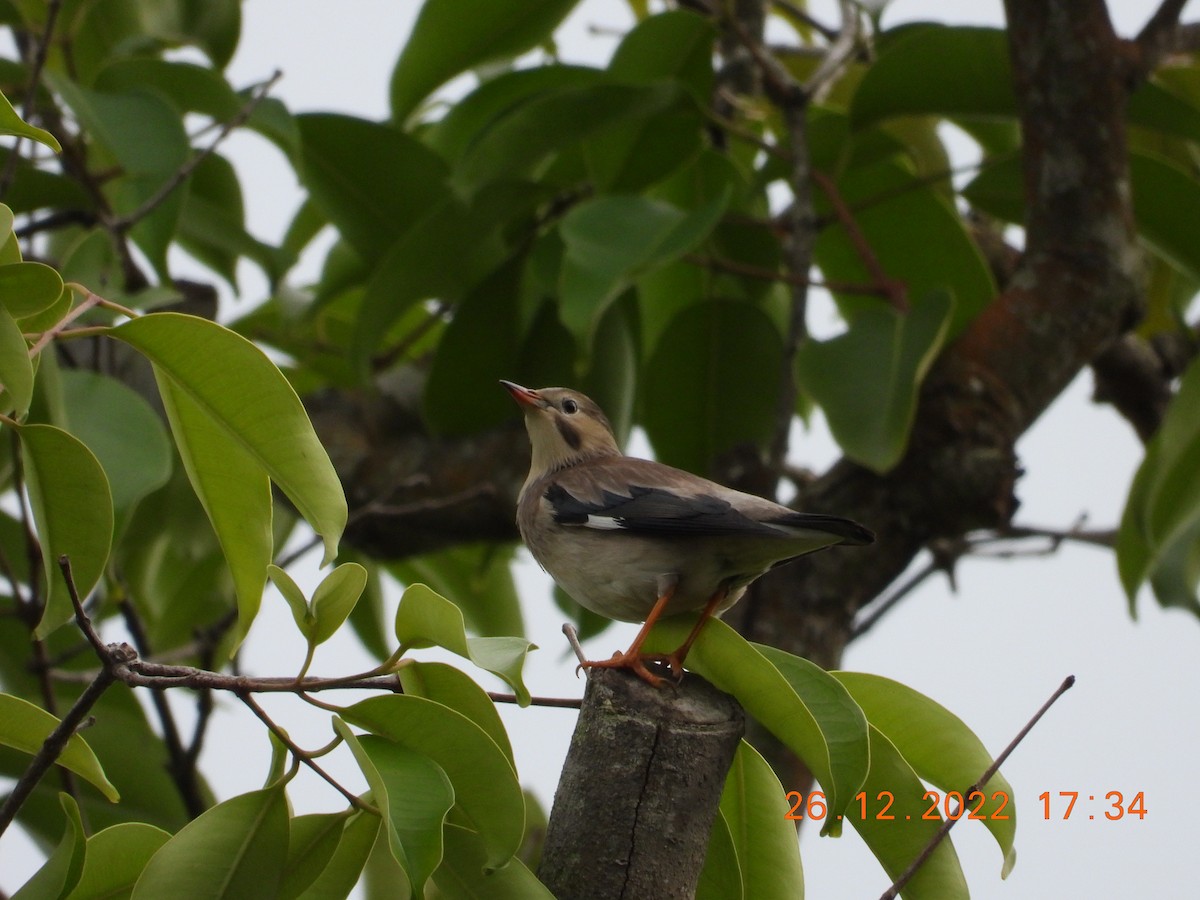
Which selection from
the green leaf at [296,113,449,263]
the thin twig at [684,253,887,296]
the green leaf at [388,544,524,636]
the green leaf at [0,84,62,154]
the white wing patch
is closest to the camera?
the green leaf at [0,84,62,154]

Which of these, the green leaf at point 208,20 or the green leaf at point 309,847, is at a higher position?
the green leaf at point 208,20

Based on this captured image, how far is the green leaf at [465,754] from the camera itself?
191 centimetres

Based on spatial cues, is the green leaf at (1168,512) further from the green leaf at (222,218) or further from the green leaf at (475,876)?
the green leaf at (222,218)

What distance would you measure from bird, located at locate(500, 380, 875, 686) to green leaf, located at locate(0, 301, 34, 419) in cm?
116

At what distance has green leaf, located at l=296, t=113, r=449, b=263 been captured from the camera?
15.2 ft

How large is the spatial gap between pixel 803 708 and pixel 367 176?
3185mm

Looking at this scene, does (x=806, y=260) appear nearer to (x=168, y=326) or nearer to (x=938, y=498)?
(x=938, y=498)

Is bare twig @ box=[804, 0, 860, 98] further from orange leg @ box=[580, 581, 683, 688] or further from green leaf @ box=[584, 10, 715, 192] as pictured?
orange leg @ box=[580, 581, 683, 688]

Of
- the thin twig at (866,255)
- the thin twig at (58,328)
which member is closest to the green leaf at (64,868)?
Answer: the thin twig at (58,328)

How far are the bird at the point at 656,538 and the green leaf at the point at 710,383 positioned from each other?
1195mm

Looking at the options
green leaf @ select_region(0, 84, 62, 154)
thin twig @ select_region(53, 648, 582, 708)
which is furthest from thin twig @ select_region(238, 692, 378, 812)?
green leaf @ select_region(0, 84, 62, 154)

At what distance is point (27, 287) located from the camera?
1.82 meters

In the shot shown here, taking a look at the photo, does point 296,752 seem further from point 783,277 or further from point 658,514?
point 783,277

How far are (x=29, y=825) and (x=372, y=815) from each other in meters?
1.83
